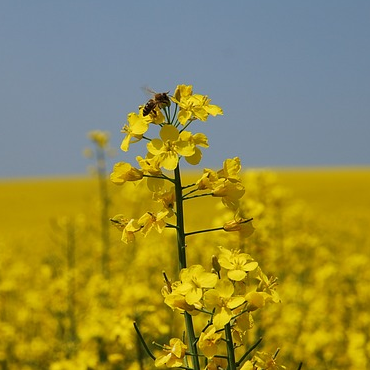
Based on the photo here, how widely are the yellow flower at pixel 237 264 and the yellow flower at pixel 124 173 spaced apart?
31 centimetres

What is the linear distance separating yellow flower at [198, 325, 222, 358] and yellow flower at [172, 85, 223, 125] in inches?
20.6

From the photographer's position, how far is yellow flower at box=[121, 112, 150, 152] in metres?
1.87

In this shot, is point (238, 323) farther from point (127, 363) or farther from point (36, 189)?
point (36, 189)

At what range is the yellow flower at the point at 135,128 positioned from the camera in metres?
1.87

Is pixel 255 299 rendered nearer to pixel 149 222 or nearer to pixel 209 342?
pixel 209 342

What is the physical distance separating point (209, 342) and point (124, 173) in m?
0.50

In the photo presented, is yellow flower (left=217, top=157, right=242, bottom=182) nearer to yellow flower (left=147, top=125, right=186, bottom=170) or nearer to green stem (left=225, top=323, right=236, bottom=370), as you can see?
yellow flower (left=147, top=125, right=186, bottom=170)

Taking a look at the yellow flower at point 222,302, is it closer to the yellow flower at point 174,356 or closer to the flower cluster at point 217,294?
the flower cluster at point 217,294

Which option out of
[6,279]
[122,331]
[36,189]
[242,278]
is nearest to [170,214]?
[242,278]

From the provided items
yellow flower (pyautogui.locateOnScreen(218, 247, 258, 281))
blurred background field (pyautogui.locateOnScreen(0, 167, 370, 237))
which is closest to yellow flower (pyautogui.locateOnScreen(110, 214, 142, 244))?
yellow flower (pyautogui.locateOnScreen(218, 247, 258, 281))

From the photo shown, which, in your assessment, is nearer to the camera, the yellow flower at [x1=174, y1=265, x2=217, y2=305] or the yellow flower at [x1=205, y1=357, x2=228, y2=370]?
the yellow flower at [x1=174, y1=265, x2=217, y2=305]

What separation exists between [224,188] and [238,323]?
0.34m

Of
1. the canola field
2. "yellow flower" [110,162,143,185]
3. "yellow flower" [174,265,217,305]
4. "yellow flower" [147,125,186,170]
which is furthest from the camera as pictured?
the canola field

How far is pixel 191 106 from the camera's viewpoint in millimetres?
1850
